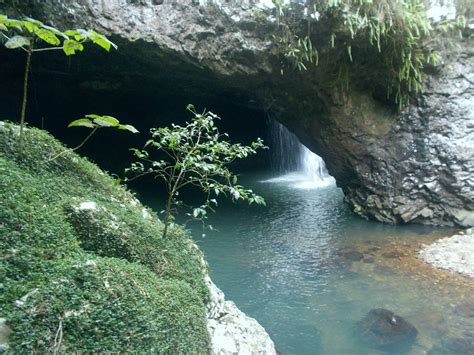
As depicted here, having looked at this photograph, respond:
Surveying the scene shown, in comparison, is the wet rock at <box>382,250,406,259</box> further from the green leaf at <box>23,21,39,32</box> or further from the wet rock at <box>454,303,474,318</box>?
the green leaf at <box>23,21,39,32</box>

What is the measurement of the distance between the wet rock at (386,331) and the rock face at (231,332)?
1535 millimetres

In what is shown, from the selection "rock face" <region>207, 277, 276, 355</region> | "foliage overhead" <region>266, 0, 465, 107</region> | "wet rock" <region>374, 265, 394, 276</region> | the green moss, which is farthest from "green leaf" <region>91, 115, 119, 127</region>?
"foliage overhead" <region>266, 0, 465, 107</region>

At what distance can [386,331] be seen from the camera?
4672mm

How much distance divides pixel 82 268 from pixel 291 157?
661 inches

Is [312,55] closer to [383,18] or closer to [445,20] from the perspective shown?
[383,18]

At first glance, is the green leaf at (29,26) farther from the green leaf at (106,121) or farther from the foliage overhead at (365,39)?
the foliage overhead at (365,39)

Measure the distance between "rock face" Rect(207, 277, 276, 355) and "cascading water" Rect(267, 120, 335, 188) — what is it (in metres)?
13.1

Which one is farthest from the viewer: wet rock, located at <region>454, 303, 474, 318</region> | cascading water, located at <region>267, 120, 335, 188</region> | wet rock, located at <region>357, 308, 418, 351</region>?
cascading water, located at <region>267, 120, 335, 188</region>

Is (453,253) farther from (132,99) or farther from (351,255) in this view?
(132,99)

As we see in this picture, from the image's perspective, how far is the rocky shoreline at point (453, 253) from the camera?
6414mm

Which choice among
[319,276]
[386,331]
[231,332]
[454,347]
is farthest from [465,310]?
[231,332]

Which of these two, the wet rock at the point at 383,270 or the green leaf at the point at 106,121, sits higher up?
the green leaf at the point at 106,121

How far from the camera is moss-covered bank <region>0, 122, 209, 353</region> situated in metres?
2.07

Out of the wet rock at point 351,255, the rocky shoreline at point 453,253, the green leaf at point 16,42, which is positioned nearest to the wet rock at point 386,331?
the wet rock at point 351,255
